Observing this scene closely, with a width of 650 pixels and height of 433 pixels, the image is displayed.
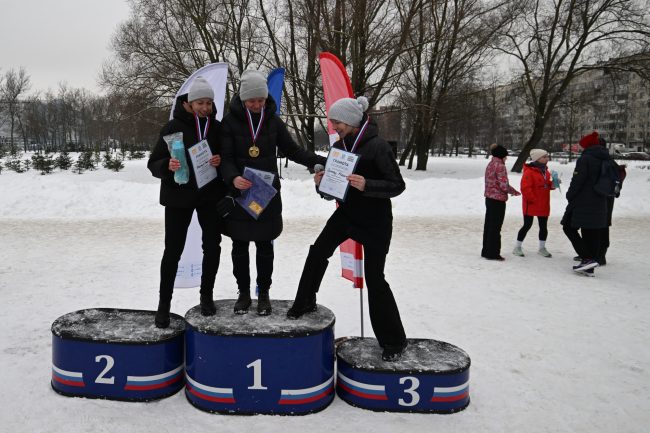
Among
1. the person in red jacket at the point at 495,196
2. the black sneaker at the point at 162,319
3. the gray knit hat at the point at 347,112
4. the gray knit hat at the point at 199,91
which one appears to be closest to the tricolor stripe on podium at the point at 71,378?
the black sneaker at the point at 162,319

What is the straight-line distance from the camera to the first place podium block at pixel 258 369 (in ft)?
10.4

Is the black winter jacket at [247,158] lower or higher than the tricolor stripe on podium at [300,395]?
higher

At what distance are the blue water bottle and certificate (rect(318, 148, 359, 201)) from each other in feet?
3.14

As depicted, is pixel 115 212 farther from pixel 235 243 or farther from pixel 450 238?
pixel 235 243

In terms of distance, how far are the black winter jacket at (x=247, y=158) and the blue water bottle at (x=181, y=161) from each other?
0.26 meters

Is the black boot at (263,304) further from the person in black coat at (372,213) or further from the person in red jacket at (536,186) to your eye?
the person in red jacket at (536,186)

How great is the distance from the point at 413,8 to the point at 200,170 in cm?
1884

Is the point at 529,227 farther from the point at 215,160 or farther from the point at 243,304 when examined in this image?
the point at 215,160

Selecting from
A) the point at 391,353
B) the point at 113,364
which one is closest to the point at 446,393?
the point at 391,353

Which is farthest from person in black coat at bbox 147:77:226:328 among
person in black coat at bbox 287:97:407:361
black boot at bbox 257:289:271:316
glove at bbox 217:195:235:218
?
person in black coat at bbox 287:97:407:361

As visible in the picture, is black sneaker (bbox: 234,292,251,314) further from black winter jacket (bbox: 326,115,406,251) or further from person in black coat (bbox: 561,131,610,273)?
person in black coat (bbox: 561,131,610,273)

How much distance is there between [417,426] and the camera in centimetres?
311

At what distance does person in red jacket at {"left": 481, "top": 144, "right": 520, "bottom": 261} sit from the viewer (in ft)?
25.8

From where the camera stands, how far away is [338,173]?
339 centimetres
